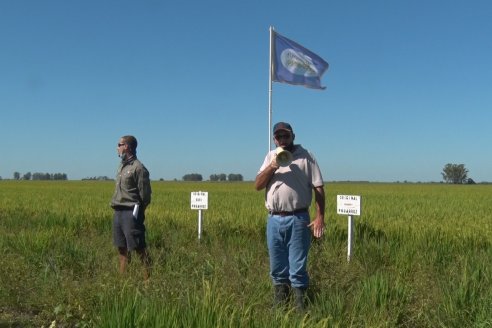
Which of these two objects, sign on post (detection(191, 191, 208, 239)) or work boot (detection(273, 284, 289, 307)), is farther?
sign on post (detection(191, 191, 208, 239))

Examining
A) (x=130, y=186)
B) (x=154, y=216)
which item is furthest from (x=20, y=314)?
(x=154, y=216)

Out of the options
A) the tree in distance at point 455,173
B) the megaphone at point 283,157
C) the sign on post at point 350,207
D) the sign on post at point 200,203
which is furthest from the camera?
the tree in distance at point 455,173

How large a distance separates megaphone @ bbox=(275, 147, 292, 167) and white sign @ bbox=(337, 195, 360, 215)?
2.16 metres

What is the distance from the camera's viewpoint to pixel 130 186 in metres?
6.34

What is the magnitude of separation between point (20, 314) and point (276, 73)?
6.22 metres

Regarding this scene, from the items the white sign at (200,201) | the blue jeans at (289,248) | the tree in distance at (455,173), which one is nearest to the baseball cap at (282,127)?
the blue jeans at (289,248)

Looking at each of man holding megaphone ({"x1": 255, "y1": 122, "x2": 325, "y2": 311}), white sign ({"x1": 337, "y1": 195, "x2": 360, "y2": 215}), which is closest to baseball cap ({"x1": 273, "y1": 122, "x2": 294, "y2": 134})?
man holding megaphone ({"x1": 255, "y1": 122, "x2": 325, "y2": 311})

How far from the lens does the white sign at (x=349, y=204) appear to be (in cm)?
650

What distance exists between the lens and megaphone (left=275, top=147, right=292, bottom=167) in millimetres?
4598

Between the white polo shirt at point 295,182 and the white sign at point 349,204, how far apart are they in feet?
6.00

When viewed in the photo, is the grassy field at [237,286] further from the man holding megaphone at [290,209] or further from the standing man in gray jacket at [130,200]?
the standing man in gray jacket at [130,200]

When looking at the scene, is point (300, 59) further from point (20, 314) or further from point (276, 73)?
point (20, 314)

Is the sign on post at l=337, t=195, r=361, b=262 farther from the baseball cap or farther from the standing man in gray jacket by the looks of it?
the standing man in gray jacket

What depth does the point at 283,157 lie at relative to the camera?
182 inches
